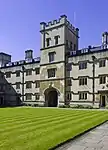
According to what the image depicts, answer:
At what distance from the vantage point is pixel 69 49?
4697 cm

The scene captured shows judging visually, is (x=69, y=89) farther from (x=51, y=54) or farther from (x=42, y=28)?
(x=42, y=28)

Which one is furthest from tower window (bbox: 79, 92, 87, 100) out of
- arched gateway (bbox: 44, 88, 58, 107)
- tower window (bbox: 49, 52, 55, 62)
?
tower window (bbox: 49, 52, 55, 62)

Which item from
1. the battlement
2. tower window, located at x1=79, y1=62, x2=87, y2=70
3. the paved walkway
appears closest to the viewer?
the paved walkway

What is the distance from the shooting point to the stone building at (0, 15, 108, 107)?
40.2 metres

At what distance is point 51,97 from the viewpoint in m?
48.2

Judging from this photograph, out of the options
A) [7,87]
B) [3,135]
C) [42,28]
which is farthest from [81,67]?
[3,135]

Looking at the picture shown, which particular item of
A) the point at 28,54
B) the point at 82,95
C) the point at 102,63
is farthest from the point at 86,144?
the point at 28,54

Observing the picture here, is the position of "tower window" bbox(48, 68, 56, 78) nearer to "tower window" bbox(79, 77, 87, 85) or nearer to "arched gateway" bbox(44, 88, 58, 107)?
"arched gateway" bbox(44, 88, 58, 107)

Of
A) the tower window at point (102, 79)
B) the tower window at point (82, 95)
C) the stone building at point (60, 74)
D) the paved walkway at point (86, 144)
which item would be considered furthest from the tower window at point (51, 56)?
the paved walkway at point (86, 144)

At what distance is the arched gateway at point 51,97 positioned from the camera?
1860 inches

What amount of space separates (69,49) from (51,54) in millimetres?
4044

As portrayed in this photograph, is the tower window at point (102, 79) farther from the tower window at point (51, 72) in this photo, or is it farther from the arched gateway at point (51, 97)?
the arched gateway at point (51, 97)

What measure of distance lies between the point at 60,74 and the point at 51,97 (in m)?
6.43

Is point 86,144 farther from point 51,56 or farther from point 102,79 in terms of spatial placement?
point 51,56
